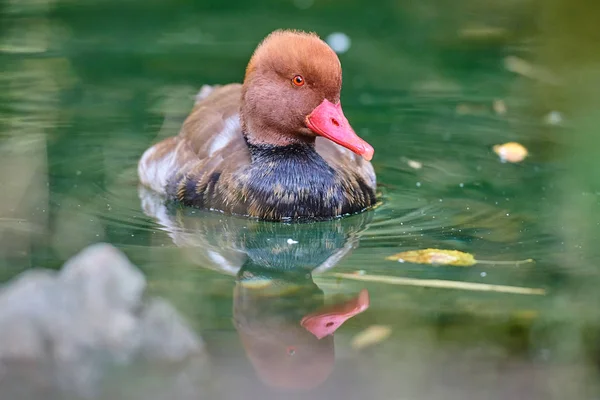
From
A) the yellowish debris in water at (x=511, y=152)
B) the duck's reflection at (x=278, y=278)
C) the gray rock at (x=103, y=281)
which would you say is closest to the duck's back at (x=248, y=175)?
the duck's reflection at (x=278, y=278)

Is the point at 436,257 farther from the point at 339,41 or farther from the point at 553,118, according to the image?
the point at 339,41

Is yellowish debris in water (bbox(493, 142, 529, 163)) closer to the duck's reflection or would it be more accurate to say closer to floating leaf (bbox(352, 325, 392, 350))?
the duck's reflection

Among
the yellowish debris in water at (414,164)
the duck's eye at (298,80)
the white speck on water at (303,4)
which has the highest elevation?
the duck's eye at (298,80)

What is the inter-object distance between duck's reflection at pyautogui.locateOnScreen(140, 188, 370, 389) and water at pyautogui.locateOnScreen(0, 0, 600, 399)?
0.06 feet

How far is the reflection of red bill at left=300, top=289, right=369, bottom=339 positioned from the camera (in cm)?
509

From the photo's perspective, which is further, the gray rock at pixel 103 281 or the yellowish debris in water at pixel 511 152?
the yellowish debris in water at pixel 511 152

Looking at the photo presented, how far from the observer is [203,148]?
24.2ft

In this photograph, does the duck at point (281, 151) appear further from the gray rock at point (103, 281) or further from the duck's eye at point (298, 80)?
the gray rock at point (103, 281)

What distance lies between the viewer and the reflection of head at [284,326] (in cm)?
457

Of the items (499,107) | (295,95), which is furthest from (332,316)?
(499,107)

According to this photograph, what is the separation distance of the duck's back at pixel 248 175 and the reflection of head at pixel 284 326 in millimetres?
1000

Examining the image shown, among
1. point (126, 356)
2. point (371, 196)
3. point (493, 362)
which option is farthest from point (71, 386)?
point (371, 196)

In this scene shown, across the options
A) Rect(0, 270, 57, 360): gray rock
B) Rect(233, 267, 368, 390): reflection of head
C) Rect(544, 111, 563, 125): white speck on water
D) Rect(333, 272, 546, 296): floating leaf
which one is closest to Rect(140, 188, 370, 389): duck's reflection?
Rect(233, 267, 368, 390): reflection of head

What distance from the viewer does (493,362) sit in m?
4.68
